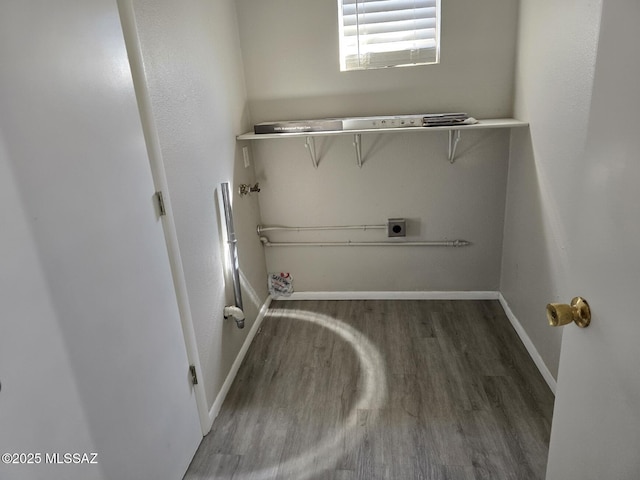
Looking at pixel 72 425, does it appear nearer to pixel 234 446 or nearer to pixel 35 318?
pixel 35 318

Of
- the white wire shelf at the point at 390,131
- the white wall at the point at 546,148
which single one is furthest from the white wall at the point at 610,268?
the white wire shelf at the point at 390,131

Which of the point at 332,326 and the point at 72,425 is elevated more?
the point at 72,425

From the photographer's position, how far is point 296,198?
2857 mm

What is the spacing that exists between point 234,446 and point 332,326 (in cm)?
104

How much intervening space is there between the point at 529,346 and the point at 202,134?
2.02 m

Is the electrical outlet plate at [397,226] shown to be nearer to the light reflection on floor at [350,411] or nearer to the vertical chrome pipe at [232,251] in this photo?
the light reflection on floor at [350,411]

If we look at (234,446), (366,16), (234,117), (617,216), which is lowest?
(234,446)

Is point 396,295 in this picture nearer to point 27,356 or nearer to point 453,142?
point 453,142

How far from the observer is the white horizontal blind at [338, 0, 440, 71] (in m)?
2.45

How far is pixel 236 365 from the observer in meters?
2.35

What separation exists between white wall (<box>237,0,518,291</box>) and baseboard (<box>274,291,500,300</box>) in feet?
0.16

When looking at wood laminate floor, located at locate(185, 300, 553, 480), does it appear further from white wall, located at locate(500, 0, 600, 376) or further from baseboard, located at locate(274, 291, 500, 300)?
white wall, located at locate(500, 0, 600, 376)

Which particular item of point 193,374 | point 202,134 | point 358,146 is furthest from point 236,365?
point 358,146

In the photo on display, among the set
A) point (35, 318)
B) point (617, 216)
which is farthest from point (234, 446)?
point (617, 216)
